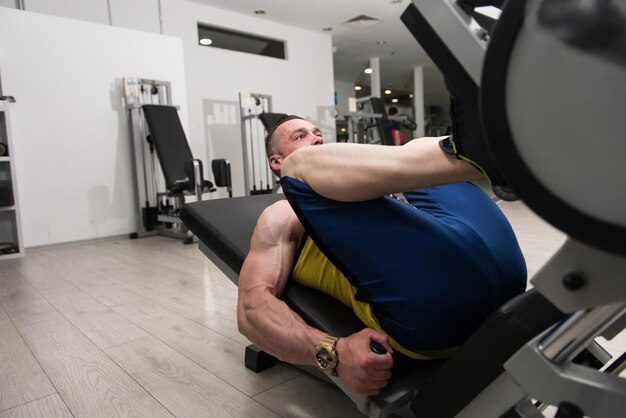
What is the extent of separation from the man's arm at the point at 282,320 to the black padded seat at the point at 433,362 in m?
0.05

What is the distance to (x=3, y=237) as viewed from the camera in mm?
3623

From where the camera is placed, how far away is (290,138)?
4.29 ft

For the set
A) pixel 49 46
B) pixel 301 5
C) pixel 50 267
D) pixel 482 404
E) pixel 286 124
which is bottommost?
pixel 50 267

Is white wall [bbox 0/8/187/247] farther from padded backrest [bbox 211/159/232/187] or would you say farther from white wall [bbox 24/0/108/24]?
padded backrest [bbox 211/159/232/187]

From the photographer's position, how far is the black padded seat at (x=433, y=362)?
0.59 m

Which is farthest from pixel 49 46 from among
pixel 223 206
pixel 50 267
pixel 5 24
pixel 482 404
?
pixel 482 404

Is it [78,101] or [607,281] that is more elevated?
[78,101]

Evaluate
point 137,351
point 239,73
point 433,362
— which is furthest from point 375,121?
point 433,362

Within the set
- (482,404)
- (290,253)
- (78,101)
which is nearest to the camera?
(482,404)

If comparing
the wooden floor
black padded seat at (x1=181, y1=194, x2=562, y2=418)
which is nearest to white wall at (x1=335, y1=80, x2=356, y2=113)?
the wooden floor

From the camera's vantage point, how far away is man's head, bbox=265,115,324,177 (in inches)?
51.4

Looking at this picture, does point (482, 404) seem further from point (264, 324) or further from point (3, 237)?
point (3, 237)

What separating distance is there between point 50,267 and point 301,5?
4.20 meters

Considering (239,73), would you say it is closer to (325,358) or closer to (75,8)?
(75,8)
